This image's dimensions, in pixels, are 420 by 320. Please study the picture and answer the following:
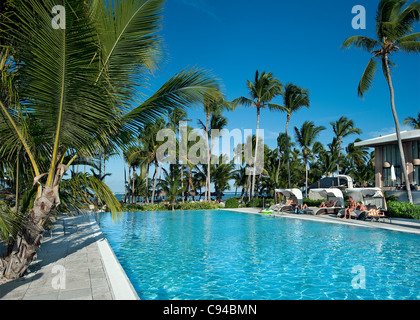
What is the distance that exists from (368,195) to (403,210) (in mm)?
1988

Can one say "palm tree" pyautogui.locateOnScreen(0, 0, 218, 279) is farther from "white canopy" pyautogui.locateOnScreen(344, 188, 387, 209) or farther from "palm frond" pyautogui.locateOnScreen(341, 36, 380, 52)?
"palm frond" pyautogui.locateOnScreen(341, 36, 380, 52)

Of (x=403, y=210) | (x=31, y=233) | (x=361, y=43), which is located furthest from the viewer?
(x=361, y=43)

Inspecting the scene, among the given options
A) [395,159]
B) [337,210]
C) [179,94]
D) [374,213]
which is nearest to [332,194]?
[337,210]

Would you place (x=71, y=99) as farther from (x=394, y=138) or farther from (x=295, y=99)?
(x=295, y=99)

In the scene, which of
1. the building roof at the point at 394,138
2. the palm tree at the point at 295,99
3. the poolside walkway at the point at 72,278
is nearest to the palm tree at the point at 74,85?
the poolside walkway at the point at 72,278

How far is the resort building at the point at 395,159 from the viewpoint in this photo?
22.4m

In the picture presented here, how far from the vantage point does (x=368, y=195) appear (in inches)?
689

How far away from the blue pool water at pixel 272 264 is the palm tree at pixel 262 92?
17638mm

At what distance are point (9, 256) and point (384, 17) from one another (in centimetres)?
2155

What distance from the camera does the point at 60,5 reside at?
3.62 meters

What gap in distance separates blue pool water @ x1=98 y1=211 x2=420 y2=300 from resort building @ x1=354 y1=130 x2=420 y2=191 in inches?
529

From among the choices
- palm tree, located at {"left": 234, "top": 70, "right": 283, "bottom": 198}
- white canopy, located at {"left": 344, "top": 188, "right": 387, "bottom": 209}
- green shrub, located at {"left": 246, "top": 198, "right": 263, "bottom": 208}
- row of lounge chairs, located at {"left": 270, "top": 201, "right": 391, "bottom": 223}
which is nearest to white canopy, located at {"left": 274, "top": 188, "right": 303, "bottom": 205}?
row of lounge chairs, located at {"left": 270, "top": 201, "right": 391, "bottom": 223}
